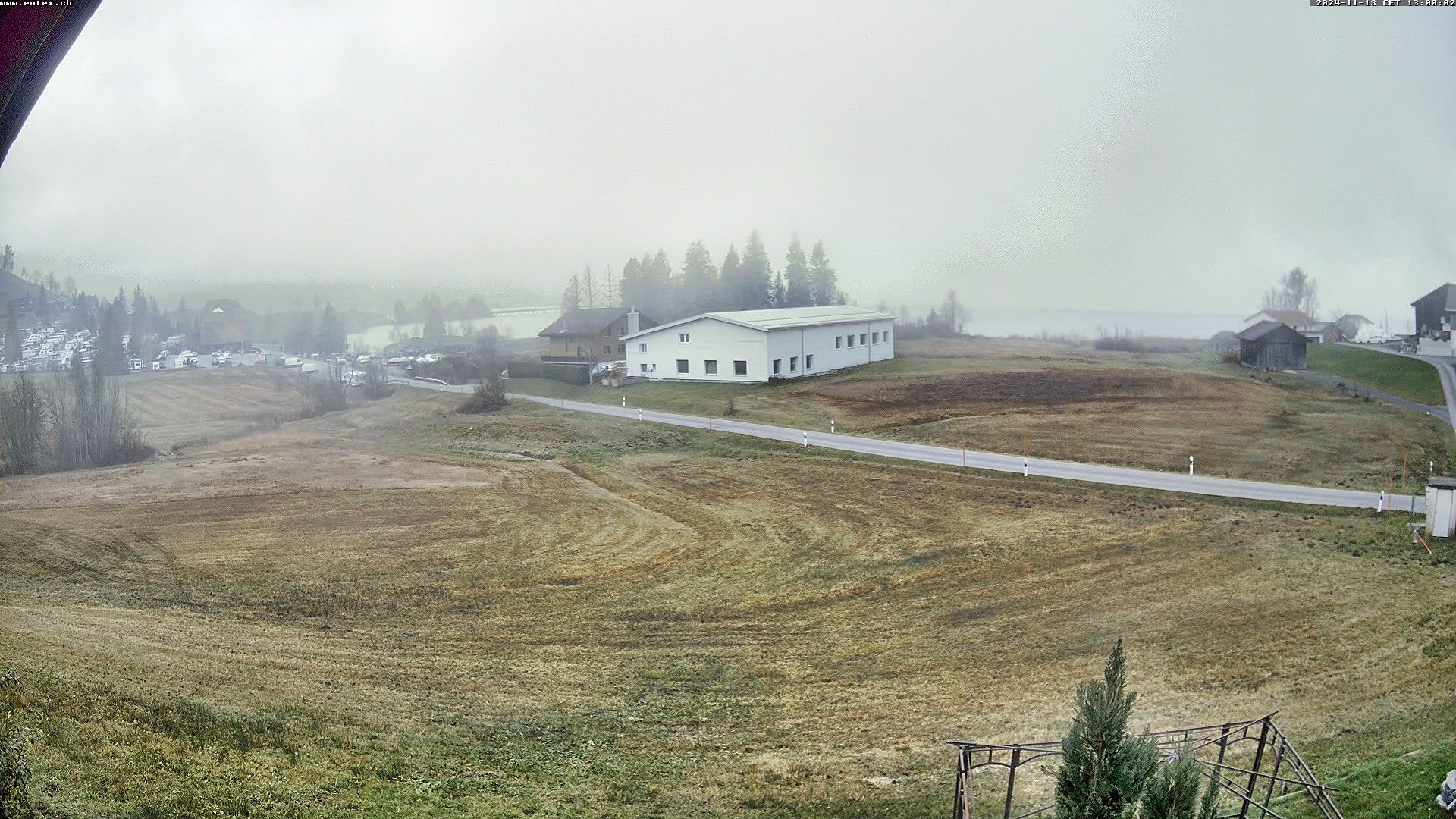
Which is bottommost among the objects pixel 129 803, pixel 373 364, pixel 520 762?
pixel 520 762

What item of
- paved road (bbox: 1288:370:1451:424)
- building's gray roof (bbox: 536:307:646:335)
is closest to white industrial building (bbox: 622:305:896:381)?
building's gray roof (bbox: 536:307:646:335)

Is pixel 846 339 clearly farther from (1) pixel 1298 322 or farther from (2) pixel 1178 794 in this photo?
(2) pixel 1178 794

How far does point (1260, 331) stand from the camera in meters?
17.5

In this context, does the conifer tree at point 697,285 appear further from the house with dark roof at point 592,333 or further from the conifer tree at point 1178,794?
the conifer tree at point 1178,794

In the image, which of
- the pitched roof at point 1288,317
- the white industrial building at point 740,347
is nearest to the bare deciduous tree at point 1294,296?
the pitched roof at point 1288,317

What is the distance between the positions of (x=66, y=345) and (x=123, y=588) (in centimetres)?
246

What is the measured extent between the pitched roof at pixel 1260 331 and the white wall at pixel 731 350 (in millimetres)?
10828

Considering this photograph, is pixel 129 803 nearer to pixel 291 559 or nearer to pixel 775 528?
pixel 291 559

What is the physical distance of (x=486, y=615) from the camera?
810 centimetres

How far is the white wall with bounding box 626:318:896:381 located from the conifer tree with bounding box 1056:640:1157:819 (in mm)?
19590

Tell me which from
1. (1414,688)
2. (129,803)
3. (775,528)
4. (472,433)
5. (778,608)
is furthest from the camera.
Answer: (472,433)

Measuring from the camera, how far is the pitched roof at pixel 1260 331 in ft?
56.6

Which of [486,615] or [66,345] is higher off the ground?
[66,345]

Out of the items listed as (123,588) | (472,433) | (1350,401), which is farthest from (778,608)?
(1350,401)
